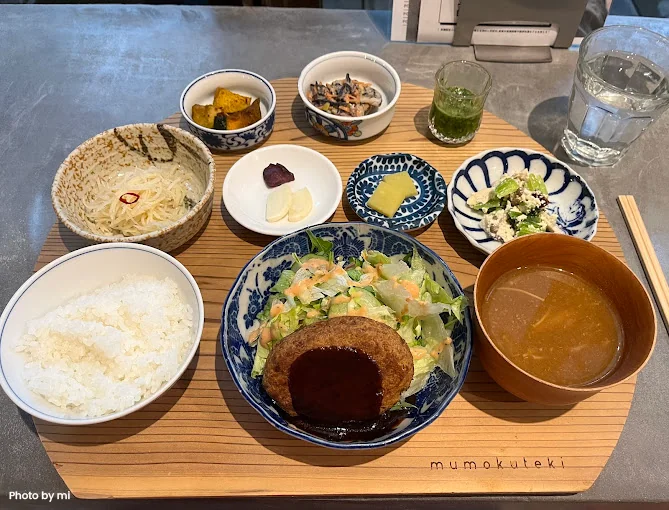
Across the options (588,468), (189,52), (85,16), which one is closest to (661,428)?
(588,468)

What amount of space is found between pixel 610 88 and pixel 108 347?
2716 millimetres

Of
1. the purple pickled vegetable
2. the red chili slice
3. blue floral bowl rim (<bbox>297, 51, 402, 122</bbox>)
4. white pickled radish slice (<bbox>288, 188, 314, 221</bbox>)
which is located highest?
blue floral bowl rim (<bbox>297, 51, 402, 122</bbox>)

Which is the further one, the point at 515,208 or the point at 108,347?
the point at 515,208

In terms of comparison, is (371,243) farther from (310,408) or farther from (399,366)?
(310,408)

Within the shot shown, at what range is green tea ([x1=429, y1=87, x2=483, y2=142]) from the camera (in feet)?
8.59

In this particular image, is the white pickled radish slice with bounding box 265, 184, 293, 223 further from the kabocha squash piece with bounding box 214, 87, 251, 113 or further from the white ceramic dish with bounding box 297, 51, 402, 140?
the kabocha squash piece with bounding box 214, 87, 251, 113

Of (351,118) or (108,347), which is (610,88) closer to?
(351,118)

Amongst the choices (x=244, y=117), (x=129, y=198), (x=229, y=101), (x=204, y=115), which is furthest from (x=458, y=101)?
(x=129, y=198)

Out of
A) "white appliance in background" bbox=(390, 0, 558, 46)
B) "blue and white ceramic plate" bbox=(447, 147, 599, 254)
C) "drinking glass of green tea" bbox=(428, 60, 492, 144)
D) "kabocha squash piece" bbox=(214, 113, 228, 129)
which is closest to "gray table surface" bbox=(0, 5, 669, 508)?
"white appliance in background" bbox=(390, 0, 558, 46)

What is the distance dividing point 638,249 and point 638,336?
92 centimetres

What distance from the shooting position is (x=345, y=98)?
2.81 metres

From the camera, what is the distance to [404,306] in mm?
1900

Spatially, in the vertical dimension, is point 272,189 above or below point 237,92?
below

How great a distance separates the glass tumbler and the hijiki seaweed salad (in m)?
1.16
